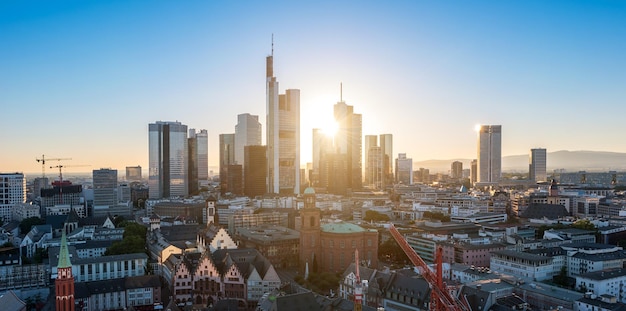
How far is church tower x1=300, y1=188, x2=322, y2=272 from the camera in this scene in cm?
→ 5181

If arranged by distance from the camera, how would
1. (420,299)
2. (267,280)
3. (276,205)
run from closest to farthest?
(420,299)
(267,280)
(276,205)

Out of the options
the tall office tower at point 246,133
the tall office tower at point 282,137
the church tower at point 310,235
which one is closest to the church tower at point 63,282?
the church tower at point 310,235

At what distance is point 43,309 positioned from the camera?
4047 centimetres

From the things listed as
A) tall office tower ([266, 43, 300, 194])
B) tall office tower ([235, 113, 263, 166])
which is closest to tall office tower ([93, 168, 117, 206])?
tall office tower ([266, 43, 300, 194])

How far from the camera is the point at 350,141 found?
575ft

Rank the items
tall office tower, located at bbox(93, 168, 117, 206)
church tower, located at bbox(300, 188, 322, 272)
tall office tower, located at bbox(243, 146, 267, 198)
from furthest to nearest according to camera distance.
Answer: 1. tall office tower, located at bbox(243, 146, 267, 198)
2. tall office tower, located at bbox(93, 168, 117, 206)
3. church tower, located at bbox(300, 188, 322, 272)

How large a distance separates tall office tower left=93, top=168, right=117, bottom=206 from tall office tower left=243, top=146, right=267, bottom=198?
36.5 metres

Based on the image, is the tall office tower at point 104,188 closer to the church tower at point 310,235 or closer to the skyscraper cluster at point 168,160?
the skyscraper cluster at point 168,160

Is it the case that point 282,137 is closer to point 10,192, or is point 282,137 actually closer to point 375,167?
point 375,167

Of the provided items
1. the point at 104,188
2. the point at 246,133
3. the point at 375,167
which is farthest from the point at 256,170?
the point at 375,167

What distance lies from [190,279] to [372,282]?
15288 millimetres

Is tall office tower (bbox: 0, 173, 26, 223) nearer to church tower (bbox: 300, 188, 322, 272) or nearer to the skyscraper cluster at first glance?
the skyscraper cluster

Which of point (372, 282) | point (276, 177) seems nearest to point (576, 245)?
point (372, 282)

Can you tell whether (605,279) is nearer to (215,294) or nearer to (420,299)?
(420,299)
